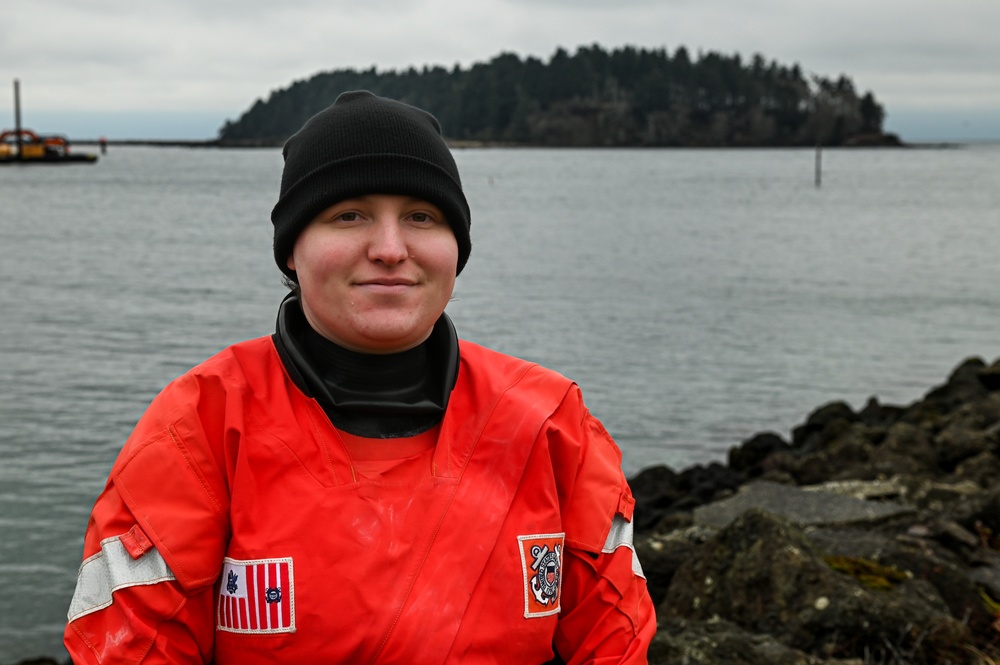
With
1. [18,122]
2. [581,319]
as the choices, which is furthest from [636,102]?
[581,319]

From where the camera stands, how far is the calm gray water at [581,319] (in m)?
13.4

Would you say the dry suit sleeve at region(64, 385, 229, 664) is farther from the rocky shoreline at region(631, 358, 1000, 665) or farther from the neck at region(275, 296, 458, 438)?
the rocky shoreline at region(631, 358, 1000, 665)

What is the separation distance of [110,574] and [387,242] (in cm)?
85

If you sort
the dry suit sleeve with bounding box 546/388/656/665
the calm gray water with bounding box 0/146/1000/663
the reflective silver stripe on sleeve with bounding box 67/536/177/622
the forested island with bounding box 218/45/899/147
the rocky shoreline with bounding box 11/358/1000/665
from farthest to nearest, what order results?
1. the forested island with bounding box 218/45/899/147
2. the calm gray water with bounding box 0/146/1000/663
3. the rocky shoreline with bounding box 11/358/1000/665
4. the dry suit sleeve with bounding box 546/388/656/665
5. the reflective silver stripe on sleeve with bounding box 67/536/177/622

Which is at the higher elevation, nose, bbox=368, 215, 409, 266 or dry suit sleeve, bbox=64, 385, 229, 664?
nose, bbox=368, 215, 409, 266

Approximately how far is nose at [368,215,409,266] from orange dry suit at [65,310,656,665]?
0.33 m

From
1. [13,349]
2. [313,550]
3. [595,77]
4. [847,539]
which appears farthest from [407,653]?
[595,77]

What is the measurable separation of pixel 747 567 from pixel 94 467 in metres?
9.39

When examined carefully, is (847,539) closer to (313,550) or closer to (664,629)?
(664,629)

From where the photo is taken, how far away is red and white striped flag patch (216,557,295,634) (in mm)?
2279

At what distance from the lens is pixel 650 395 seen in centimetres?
1709

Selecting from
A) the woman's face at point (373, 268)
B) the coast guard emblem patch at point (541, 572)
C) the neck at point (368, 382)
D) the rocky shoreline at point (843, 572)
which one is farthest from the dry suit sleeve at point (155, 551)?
the rocky shoreline at point (843, 572)

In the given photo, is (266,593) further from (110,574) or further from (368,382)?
(368,382)

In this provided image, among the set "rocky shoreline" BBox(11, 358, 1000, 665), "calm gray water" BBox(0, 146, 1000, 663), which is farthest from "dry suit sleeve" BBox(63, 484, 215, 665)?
"calm gray water" BBox(0, 146, 1000, 663)
